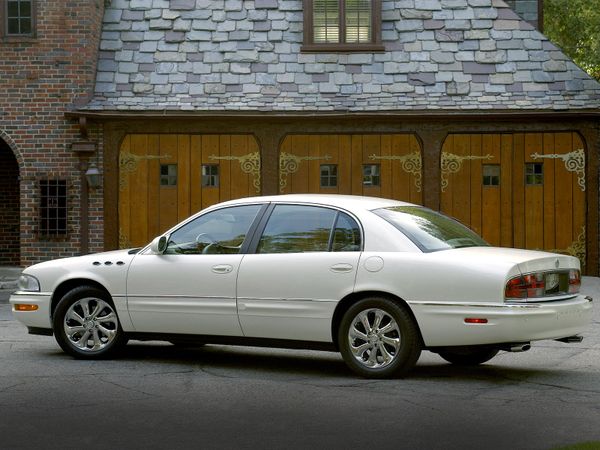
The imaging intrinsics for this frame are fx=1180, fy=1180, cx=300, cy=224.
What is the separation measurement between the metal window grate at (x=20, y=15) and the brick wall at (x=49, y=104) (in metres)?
0.23

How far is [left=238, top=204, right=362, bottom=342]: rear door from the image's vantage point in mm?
9102

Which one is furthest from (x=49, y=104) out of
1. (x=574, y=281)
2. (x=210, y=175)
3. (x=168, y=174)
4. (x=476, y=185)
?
(x=574, y=281)

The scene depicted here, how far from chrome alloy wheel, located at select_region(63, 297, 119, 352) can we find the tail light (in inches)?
138

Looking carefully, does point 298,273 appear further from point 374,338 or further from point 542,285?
point 542,285

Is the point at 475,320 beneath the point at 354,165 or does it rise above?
beneath

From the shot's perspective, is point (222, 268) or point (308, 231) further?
point (222, 268)

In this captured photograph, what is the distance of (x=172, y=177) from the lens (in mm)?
20703

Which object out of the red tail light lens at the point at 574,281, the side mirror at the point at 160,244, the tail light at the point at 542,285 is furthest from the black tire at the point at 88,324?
the red tail light lens at the point at 574,281

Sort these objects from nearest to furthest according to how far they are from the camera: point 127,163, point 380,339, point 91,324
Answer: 1. point 380,339
2. point 91,324
3. point 127,163

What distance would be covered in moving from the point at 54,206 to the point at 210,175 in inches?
109

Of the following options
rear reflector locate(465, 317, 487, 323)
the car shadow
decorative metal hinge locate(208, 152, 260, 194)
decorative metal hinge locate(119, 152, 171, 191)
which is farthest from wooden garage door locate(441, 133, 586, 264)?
rear reflector locate(465, 317, 487, 323)

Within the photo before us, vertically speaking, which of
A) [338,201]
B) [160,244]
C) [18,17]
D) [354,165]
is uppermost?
[18,17]

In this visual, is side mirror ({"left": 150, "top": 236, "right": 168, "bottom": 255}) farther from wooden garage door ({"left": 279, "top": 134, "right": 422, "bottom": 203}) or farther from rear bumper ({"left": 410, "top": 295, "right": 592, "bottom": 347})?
wooden garage door ({"left": 279, "top": 134, "right": 422, "bottom": 203})

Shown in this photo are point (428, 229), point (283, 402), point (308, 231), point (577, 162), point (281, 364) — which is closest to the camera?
point (283, 402)
